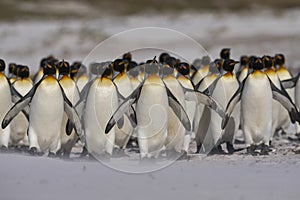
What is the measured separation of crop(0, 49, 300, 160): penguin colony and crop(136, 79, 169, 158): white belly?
0.4 inches

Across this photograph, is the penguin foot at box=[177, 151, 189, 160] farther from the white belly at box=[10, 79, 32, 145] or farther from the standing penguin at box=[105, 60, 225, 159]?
the white belly at box=[10, 79, 32, 145]

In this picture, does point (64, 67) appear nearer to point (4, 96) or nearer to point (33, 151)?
point (4, 96)

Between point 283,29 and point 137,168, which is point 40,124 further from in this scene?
point 283,29

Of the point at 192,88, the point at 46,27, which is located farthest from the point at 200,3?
the point at 192,88

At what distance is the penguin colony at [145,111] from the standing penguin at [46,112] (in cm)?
1

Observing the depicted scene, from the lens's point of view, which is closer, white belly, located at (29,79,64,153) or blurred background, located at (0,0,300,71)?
white belly, located at (29,79,64,153)

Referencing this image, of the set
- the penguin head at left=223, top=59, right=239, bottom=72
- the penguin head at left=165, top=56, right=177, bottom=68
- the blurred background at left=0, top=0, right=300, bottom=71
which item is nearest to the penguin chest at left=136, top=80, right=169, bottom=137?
the penguin head at left=223, top=59, right=239, bottom=72

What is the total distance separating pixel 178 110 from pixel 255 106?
3.38 ft

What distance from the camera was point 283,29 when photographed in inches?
1236

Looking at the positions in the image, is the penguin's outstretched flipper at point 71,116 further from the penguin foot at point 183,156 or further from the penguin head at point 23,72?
the penguin head at point 23,72

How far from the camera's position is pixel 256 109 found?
8508mm

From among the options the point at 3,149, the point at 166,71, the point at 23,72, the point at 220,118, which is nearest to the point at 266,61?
the point at 220,118

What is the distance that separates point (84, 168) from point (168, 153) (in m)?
1.69

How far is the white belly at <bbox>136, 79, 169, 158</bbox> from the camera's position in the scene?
309 inches
